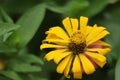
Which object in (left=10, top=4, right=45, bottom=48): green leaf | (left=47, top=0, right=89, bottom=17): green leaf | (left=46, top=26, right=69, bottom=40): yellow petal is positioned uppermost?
(left=47, top=0, right=89, bottom=17): green leaf

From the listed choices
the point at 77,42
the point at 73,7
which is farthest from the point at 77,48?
the point at 73,7

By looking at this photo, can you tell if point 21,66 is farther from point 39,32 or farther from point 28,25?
point 39,32

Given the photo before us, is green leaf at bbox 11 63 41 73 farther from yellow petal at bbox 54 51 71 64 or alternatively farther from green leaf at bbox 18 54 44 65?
yellow petal at bbox 54 51 71 64

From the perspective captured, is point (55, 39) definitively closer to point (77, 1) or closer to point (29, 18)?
point (29, 18)

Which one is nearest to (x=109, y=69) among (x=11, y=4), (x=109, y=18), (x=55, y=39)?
(x=109, y=18)

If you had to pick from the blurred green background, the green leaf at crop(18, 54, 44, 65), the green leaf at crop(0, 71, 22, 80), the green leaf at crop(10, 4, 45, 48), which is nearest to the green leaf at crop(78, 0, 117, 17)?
the blurred green background

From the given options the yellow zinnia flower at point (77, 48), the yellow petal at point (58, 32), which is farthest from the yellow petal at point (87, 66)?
the yellow petal at point (58, 32)
